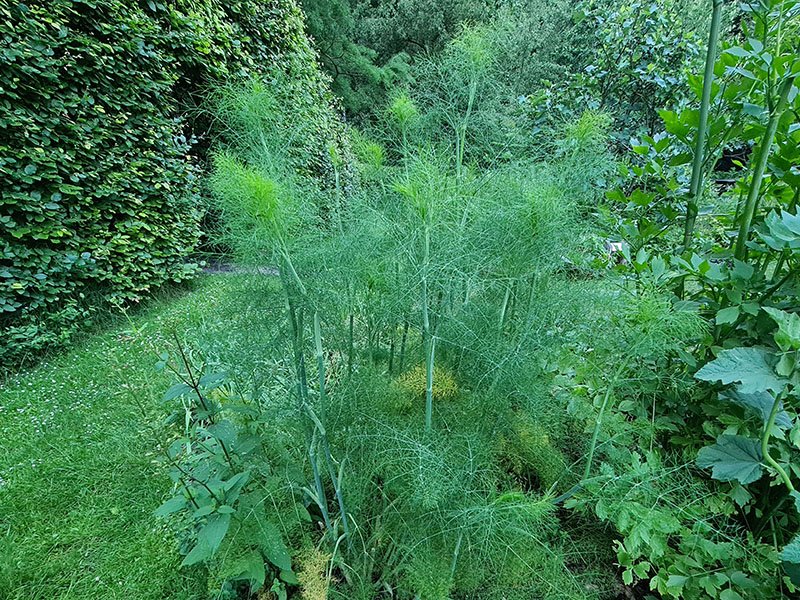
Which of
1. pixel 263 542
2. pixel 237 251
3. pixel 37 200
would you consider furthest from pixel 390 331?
pixel 37 200

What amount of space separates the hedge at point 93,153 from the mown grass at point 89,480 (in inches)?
25.1

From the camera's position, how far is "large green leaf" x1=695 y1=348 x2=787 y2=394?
2.92 feet

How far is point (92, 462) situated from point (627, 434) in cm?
231

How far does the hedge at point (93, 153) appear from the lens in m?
2.52

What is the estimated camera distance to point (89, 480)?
1.72 meters

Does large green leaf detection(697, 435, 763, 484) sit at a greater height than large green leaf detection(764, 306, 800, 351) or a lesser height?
lesser

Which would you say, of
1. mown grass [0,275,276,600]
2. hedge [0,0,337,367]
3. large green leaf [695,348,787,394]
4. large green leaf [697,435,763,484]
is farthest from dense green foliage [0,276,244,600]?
large green leaf [697,435,763,484]

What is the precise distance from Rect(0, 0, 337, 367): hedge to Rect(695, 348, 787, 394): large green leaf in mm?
1990

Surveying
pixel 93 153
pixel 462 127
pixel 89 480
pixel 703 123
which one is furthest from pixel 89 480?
pixel 703 123

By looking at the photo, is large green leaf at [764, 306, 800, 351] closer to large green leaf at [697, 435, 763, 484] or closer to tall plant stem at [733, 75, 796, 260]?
large green leaf at [697, 435, 763, 484]

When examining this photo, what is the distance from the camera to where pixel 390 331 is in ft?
4.47

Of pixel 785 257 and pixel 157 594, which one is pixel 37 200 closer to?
pixel 157 594

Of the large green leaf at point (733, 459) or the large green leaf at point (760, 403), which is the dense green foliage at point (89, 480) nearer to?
the large green leaf at point (733, 459)

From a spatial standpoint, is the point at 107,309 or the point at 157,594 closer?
the point at 157,594
